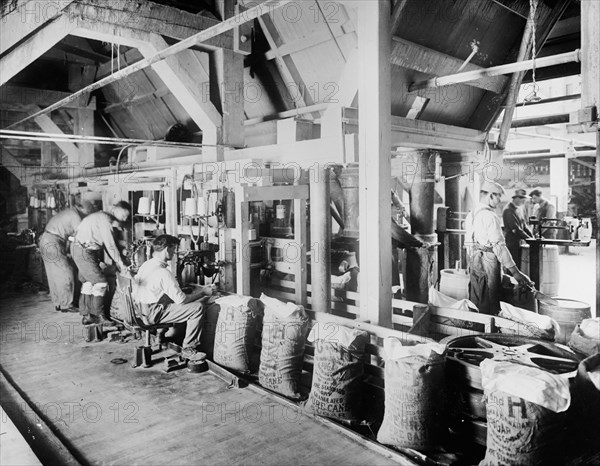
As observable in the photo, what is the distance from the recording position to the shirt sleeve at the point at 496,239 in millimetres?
6547

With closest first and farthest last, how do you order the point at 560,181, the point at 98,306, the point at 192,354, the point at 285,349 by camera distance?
the point at 285,349, the point at 192,354, the point at 98,306, the point at 560,181

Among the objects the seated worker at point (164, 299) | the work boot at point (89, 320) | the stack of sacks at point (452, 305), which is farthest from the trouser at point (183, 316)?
the stack of sacks at point (452, 305)

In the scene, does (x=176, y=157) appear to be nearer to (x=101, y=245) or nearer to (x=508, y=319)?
(x=101, y=245)

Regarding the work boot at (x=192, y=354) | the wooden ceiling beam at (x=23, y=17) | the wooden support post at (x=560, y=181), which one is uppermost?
the wooden ceiling beam at (x=23, y=17)

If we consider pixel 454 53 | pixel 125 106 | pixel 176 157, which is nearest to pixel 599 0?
pixel 454 53

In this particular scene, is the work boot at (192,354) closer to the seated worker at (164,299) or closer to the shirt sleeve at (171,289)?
the seated worker at (164,299)

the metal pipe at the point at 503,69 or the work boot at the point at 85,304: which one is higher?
the metal pipe at the point at 503,69

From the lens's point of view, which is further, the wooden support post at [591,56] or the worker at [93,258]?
the worker at [93,258]

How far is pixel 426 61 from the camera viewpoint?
5.23 metres

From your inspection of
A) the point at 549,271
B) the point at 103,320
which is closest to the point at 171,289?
the point at 103,320

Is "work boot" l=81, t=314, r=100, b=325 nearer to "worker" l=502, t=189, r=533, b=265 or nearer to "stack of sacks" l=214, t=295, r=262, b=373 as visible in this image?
"stack of sacks" l=214, t=295, r=262, b=373

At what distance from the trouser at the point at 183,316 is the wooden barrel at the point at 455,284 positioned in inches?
137

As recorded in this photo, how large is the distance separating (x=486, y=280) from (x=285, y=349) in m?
3.51

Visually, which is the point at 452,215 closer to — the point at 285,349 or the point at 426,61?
the point at 426,61
